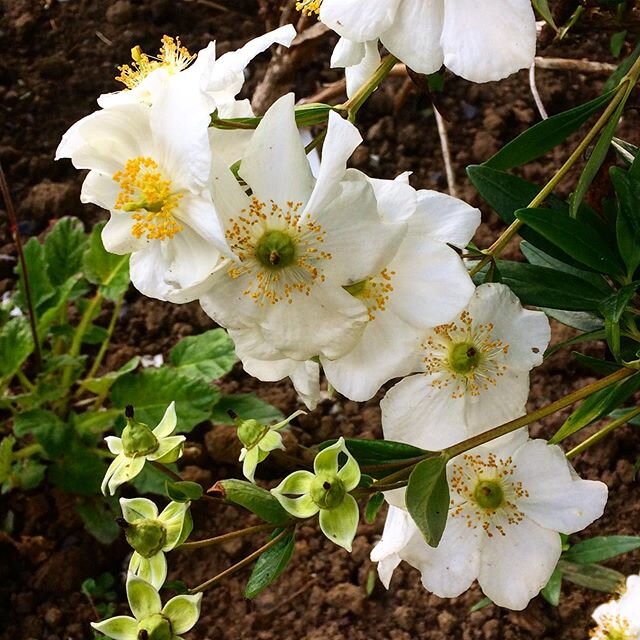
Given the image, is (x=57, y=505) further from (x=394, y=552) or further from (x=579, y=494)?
(x=579, y=494)

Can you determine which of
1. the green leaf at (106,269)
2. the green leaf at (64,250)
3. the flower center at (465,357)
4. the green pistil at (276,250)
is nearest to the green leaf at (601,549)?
the flower center at (465,357)

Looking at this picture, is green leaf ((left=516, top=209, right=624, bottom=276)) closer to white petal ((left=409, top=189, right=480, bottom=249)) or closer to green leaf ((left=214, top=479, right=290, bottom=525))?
Result: white petal ((left=409, top=189, right=480, bottom=249))

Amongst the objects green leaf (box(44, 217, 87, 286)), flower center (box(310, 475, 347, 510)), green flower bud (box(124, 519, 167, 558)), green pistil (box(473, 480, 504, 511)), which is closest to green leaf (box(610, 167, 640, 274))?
green pistil (box(473, 480, 504, 511))

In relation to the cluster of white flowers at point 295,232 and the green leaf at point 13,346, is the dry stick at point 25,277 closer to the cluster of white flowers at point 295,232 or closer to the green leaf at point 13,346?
the green leaf at point 13,346

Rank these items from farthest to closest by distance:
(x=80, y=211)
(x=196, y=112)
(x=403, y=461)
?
(x=80, y=211) < (x=403, y=461) < (x=196, y=112)

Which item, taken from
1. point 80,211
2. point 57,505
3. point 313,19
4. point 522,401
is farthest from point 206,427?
point 522,401

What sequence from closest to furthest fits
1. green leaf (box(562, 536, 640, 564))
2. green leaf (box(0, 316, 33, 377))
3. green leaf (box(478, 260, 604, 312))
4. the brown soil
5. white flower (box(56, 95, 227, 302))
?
white flower (box(56, 95, 227, 302))
green leaf (box(478, 260, 604, 312))
green leaf (box(562, 536, 640, 564))
the brown soil
green leaf (box(0, 316, 33, 377))

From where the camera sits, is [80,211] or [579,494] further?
[80,211]
